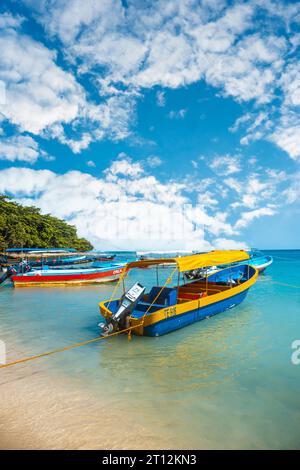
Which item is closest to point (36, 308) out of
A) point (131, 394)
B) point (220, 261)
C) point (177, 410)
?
point (220, 261)

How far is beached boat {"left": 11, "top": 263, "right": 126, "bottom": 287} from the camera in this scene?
25.0 meters

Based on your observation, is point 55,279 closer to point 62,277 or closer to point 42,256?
point 62,277

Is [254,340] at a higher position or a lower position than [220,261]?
lower

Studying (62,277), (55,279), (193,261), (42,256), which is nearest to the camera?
(193,261)

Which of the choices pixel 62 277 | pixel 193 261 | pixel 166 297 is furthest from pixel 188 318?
pixel 62 277

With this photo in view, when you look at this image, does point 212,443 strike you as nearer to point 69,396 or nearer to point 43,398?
point 69,396

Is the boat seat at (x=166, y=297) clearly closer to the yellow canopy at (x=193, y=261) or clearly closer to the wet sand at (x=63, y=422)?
the yellow canopy at (x=193, y=261)

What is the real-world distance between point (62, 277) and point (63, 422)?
20870 millimetres

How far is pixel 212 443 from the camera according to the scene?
4938 mm

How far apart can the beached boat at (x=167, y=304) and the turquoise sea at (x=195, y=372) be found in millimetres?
419

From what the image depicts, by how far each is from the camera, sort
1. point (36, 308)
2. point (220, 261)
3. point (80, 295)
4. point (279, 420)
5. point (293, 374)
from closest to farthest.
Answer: point (279, 420)
point (293, 374)
point (220, 261)
point (36, 308)
point (80, 295)

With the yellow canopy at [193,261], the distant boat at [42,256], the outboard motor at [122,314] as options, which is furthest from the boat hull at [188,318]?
the distant boat at [42,256]

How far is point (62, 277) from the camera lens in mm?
25531
